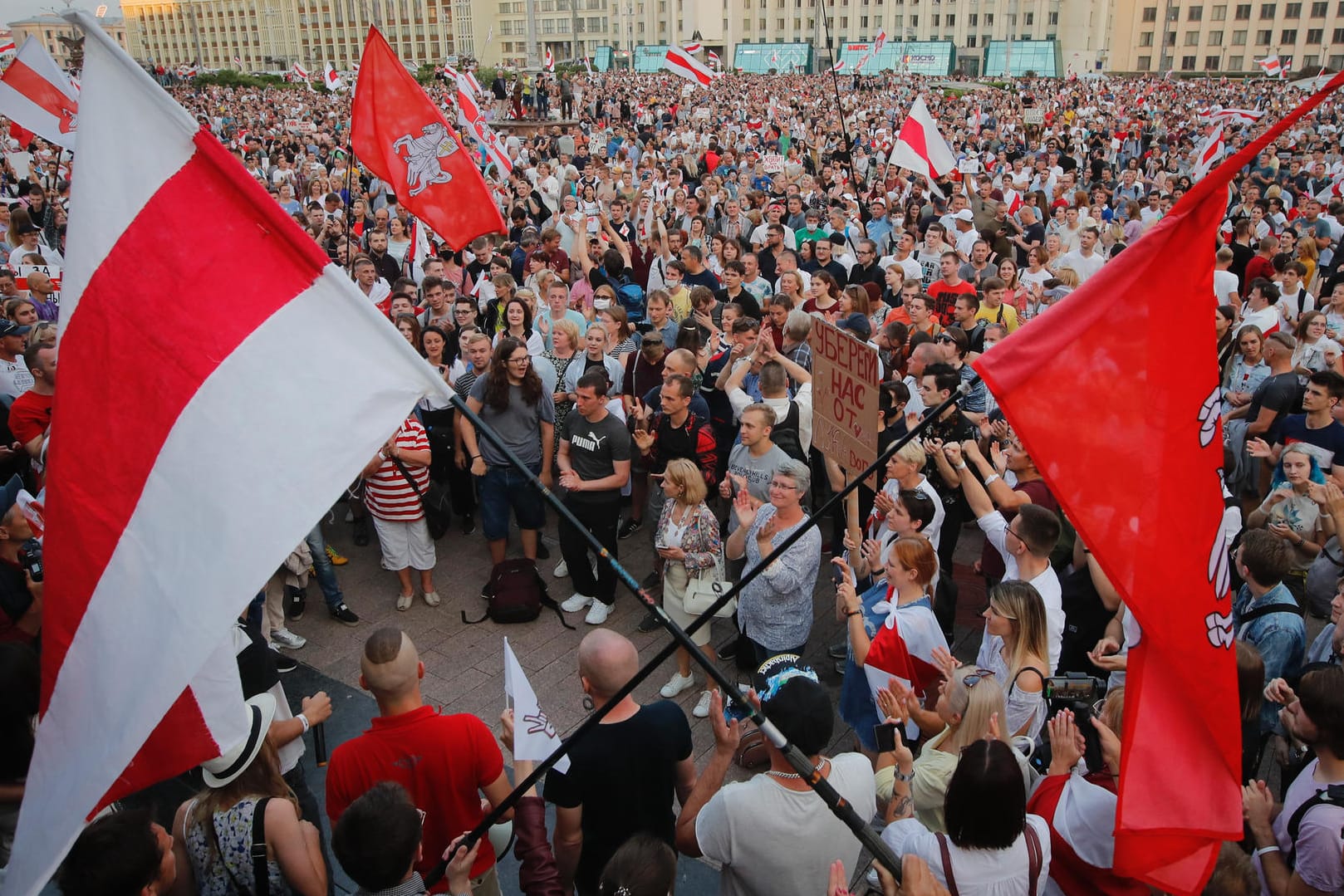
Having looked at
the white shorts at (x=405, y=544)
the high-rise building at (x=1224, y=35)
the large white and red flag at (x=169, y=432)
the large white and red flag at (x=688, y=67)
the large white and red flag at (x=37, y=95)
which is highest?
the high-rise building at (x=1224, y=35)

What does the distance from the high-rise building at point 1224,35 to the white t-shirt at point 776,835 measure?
326 feet

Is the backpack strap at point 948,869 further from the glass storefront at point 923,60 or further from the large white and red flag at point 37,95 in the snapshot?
the glass storefront at point 923,60

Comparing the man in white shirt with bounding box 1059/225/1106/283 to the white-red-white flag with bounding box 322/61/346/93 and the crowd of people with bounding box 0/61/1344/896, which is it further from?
the white-red-white flag with bounding box 322/61/346/93

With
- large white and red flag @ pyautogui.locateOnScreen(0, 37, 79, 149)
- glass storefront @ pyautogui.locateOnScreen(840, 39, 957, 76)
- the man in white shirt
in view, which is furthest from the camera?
glass storefront @ pyautogui.locateOnScreen(840, 39, 957, 76)

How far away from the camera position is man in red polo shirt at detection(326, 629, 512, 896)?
3.24m

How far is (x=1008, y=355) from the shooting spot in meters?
2.52

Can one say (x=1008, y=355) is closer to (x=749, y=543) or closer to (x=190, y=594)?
(x=190, y=594)

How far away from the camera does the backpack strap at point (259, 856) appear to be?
2910 millimetres

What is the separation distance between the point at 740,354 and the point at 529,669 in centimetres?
295

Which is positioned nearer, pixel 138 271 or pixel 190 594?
pixel 190 594

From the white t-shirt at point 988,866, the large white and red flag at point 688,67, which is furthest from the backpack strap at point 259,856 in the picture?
the large white and red flag at point 688,67

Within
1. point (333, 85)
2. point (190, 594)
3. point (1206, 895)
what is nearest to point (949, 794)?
point (1206, 895)

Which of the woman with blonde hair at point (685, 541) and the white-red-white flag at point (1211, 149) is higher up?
the white-red-white flag at point (1211, 149)

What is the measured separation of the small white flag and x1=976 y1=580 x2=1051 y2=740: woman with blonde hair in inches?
75.1
